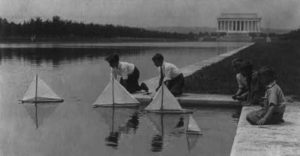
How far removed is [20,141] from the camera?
7871mm

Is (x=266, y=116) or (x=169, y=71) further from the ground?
(x=169, y=71)

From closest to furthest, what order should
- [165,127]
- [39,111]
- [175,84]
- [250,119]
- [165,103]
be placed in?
1. [250,119]
2. [165,127]
3. [165,103]
4. [39,111]
5. [175,84]

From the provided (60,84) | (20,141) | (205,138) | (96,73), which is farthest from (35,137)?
(96,73)

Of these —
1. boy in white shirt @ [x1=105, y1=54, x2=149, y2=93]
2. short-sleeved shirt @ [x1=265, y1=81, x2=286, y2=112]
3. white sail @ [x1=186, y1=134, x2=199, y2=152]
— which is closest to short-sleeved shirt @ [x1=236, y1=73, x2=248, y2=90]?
boy in white shirt @ [x1=105, y1=54, x2=149, y2=93]

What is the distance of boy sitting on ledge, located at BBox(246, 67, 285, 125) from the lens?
26.0 feet

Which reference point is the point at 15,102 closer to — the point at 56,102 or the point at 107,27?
the point at 56,102

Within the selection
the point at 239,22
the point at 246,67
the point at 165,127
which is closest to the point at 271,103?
the point at 165,127

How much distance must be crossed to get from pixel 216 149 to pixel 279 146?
41.0 inches

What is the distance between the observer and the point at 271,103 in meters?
7.95

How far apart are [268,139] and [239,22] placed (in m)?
153

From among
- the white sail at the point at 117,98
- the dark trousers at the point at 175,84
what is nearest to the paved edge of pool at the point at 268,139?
the white sail at the point at 117,98

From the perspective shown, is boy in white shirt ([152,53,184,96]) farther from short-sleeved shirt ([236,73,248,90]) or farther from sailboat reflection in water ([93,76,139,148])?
short-sleeved shirt ([236,73,248,90])

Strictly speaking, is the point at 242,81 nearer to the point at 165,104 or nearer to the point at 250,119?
the point at 165,104

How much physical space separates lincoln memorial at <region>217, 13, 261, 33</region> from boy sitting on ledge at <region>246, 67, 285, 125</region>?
488ft
